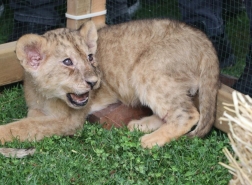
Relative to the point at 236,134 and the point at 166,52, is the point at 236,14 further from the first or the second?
the point at 236,134

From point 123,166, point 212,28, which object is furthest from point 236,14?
point 123,166

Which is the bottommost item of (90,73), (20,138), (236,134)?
(20,138)

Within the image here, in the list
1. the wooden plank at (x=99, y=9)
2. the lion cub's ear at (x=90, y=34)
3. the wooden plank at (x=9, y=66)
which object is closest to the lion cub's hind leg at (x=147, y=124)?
the lion cub's ear at (x=90, y=34)

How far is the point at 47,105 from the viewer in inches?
187

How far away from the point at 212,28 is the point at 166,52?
1.01 m

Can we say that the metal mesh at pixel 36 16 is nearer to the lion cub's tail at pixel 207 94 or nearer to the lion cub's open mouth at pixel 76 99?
the lion cub's open mouth at pixel 76 99

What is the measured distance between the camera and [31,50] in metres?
4.51

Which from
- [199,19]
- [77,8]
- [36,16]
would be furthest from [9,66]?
[199,19]

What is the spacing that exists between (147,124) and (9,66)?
4.38 feet

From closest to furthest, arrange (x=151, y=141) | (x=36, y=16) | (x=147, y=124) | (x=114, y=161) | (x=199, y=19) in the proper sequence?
(x=114, y=161), (x=151, y=141), (x=147, y=124), (x=199, y=19), (x=36, y=16)

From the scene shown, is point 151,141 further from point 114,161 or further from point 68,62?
point 68,62

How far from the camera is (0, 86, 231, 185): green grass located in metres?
3.94

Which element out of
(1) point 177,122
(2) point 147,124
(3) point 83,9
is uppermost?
(3) point 83,9

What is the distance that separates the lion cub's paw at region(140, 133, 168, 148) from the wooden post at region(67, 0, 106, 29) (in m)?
1.27
